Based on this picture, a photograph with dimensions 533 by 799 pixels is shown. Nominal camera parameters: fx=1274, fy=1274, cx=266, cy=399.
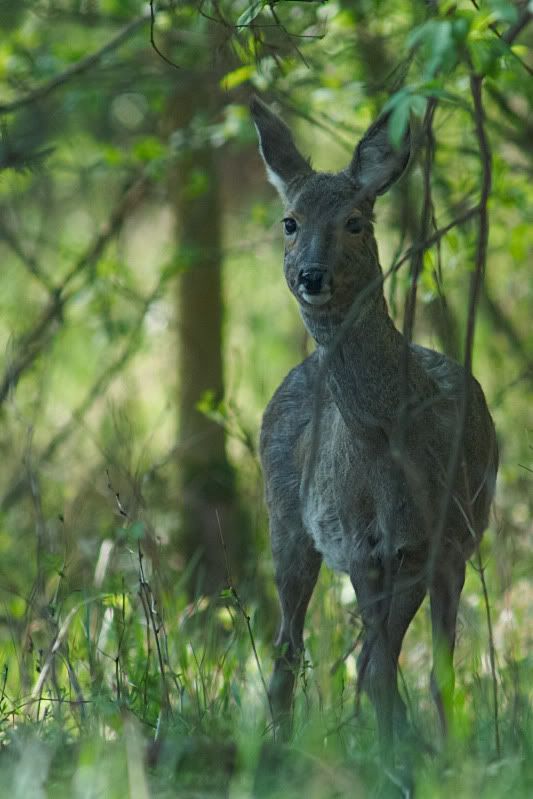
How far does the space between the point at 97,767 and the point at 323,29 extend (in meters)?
4.26

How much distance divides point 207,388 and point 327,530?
3776 millimetres

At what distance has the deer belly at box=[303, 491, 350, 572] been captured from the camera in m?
5.51

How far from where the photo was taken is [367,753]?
13.5ft

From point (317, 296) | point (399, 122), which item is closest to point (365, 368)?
point (317, 296)

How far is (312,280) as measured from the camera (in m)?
4.86

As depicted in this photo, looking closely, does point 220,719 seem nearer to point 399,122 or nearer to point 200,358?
point 399,122

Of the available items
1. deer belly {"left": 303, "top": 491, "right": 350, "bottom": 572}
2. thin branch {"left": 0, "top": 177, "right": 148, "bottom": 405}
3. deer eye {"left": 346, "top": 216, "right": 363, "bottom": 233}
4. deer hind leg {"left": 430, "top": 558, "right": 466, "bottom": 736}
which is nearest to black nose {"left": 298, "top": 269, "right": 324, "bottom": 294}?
deer eye {"left": 346, "top": 216, "right": 363, "bottom": 233}

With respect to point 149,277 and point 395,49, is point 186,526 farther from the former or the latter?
point 149,277

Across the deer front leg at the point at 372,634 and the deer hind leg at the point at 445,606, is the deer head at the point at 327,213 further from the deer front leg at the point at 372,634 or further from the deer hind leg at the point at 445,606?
the deer hind leg at the point at 445,606

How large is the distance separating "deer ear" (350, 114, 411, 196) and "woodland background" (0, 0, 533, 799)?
28cm

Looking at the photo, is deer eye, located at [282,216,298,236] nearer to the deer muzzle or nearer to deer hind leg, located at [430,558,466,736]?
the deer muzzle

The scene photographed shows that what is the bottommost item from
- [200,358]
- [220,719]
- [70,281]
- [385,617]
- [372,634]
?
[220,719]

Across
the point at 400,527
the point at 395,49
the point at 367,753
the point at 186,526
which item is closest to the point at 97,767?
the point at 367,753

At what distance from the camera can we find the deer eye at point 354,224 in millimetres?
5156
